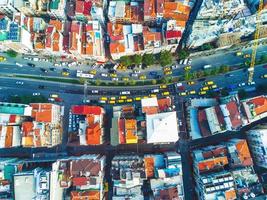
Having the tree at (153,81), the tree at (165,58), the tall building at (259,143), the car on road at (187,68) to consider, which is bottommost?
the tall building at (259,143)

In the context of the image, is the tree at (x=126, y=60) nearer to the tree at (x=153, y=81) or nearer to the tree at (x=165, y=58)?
the tree at (x=153, y=81)

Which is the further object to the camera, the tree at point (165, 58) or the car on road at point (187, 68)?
the car on road at point (187, 68)

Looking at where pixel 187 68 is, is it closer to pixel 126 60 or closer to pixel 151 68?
pixel 151 68

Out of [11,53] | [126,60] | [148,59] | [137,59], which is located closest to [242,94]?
[148,59]

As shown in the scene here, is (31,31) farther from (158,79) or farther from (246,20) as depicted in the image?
(246,20)

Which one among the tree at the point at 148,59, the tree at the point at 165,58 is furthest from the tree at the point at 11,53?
the tree at the point at 165,58

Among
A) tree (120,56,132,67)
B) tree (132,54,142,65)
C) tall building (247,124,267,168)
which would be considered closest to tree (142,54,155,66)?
tree (132,54,142,65)

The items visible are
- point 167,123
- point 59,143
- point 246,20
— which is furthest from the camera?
point 59,143

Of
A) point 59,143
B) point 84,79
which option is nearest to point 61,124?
point 59,143
